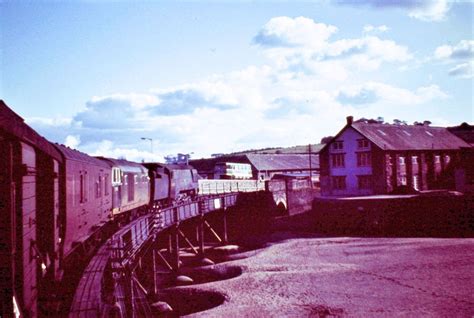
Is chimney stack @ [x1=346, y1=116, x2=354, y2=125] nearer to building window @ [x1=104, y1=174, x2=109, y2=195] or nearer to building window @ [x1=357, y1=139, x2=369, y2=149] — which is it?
building window @ [x1=357, y1=139, x2=369, y2=149]

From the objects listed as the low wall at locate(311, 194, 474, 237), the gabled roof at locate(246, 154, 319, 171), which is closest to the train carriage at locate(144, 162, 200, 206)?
the low wall at locate(311, 194, 474, 237)

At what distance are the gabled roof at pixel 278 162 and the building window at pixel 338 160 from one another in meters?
25.5

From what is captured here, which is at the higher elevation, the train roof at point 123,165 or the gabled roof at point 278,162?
the gabled roof at point 278,162

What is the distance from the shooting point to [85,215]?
1537 cm

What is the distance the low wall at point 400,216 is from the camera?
1645 inches

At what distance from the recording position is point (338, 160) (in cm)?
5681

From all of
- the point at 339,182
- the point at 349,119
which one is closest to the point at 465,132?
the point at 349,119

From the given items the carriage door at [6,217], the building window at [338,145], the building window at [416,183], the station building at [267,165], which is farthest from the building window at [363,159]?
the carriage door at [6,217]

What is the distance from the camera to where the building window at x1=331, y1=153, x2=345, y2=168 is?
56322 millimetres

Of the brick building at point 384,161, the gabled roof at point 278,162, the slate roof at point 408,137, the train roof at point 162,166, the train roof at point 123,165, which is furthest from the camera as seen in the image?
the gabled roof at point 278,162

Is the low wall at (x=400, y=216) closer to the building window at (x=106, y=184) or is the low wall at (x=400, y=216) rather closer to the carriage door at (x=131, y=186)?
the carriage door at (x=131, y=186)

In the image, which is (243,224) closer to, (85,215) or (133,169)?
(133,169)

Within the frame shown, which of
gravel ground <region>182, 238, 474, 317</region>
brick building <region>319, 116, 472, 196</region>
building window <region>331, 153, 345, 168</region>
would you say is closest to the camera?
gravel ground <region>182, 238, 474, 317</region>

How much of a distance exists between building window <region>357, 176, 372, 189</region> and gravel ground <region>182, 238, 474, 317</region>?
675 inches
